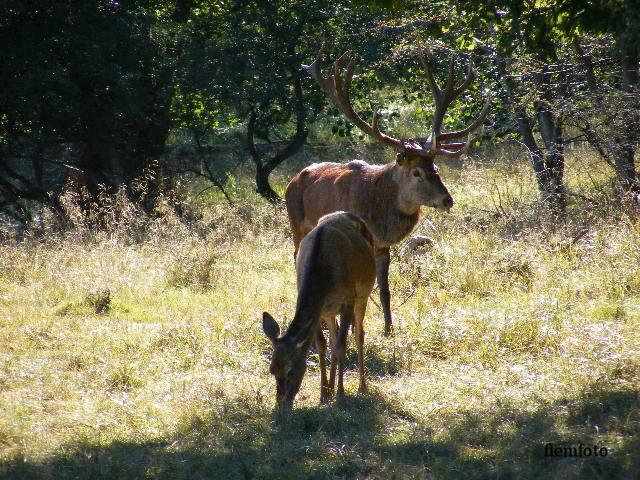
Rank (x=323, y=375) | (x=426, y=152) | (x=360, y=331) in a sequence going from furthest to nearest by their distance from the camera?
1. (x=426, y=152)
2. (x=360, y=331)
3. (x=323, y=375)

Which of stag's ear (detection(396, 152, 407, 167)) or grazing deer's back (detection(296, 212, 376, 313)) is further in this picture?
stag's ear (detection(396, 152, 407, 167))

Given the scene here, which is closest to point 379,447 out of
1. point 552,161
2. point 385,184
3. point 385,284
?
point 385,284

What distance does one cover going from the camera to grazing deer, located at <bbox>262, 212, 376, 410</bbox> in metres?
5.61

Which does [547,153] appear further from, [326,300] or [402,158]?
[326,300]

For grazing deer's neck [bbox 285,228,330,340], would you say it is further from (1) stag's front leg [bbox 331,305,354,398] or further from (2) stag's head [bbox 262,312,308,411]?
(1) stag's front leg [bbox 331,305,354,398]

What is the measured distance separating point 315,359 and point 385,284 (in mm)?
1452

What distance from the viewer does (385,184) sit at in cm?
898

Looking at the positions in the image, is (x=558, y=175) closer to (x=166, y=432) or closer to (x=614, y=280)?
(x=614, y=280)

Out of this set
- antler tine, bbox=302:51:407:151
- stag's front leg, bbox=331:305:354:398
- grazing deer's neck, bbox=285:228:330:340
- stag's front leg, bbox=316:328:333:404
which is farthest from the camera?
antler tine, bbox=302:51:407:151

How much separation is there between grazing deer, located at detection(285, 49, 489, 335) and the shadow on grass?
263 centimetres

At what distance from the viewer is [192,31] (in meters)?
16.2

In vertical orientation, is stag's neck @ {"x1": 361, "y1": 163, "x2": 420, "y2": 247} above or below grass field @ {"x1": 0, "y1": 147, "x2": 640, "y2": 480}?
above

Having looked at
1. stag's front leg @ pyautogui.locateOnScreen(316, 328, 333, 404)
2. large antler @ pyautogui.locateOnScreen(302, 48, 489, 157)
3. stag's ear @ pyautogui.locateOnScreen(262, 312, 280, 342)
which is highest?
large antler @ pyautogui.locateOnScreen(302, 48, 489, 157)

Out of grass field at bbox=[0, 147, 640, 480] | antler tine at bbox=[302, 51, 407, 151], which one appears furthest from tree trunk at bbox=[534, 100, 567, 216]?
antler tine at bbox=[302, 51, 407, 151]
